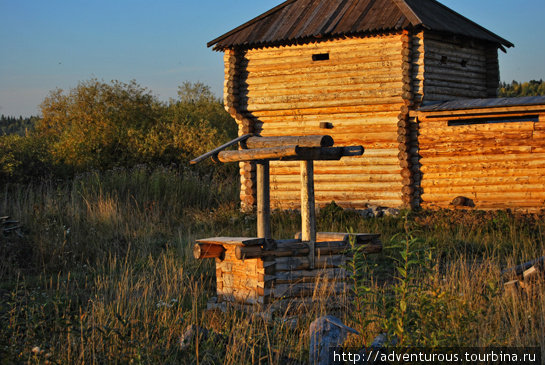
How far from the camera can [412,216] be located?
1581cm

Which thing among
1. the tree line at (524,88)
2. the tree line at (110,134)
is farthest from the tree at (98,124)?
the tree line at (524,88)

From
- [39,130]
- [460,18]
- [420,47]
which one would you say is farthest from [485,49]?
[39,130]

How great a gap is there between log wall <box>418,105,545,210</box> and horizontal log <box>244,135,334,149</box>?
29.3 feet

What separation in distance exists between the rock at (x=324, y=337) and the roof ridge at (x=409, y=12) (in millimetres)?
12086

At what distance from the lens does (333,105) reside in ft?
58.9

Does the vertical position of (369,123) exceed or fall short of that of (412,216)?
it exceeds it

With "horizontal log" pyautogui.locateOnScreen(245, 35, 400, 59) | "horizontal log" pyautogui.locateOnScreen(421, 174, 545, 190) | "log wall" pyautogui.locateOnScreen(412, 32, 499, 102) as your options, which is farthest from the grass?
"horizontal log" pyautogui.locateOnScreen(245, 35, 400, 59)

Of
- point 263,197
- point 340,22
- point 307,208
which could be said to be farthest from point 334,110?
point 307,208

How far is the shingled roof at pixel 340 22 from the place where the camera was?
16.9m

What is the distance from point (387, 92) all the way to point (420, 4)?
3.62 metres

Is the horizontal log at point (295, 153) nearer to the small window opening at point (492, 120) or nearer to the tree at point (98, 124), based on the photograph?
the small window opening at point (492, 120)

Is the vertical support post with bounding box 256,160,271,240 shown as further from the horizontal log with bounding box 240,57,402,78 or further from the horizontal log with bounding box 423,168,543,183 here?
the horizontal log with bounding box 240,57,402,78

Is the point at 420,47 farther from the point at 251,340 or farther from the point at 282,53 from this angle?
the point at 251,340

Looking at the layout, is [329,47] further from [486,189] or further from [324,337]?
[324,337]
